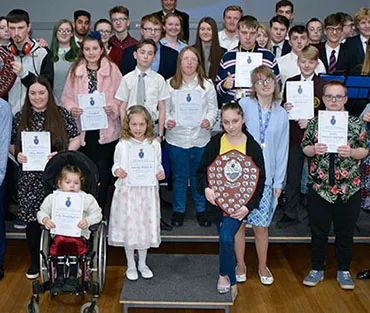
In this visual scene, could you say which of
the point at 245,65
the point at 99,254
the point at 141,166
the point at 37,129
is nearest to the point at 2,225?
the point at 37,129

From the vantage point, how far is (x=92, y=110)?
4688 millimetres

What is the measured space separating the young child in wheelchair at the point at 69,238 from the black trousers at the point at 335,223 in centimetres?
164

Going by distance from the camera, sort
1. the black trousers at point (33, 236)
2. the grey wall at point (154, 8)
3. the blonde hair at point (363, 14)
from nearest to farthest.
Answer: the black trousers at point (33, 236), the blonde hair at point (363, 14), the grey wall at point (154, 8)

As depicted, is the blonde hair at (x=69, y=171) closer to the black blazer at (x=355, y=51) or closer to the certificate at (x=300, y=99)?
the certificate at (x=300, y=99)

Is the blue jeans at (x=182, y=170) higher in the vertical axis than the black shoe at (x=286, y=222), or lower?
higher

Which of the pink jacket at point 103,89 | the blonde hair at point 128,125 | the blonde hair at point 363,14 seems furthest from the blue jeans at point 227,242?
the blonde hair at point 363,14

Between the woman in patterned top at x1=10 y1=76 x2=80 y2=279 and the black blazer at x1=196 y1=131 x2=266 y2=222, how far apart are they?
3.51 ft

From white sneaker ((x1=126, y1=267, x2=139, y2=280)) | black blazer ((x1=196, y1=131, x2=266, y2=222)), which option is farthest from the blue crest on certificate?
white sneaker ((x1=126, y1=267, x2=139, y2=280))

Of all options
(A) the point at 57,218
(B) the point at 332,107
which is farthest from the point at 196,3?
(A) the point at 57,218

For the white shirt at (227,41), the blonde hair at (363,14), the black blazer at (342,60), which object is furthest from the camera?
the white shirt at (227,41)

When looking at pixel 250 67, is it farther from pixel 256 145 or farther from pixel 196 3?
pixel 196 3

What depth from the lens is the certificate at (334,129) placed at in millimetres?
4203

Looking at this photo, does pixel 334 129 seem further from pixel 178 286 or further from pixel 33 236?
pixel 33 236

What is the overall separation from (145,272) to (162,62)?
186 cm
